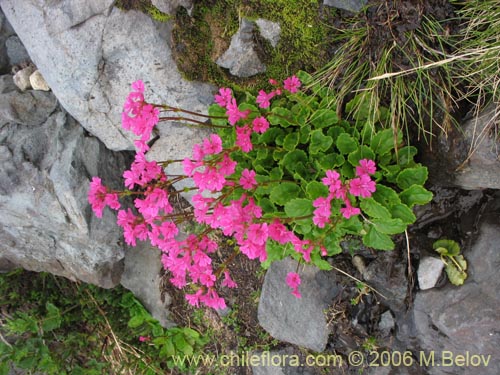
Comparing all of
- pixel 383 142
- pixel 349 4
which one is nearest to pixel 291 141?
pixel 383 142

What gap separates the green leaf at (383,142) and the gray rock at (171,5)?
53.6 inches

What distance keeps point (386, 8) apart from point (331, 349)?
2303mm

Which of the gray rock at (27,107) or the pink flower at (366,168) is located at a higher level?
the pink flower at (366,168)

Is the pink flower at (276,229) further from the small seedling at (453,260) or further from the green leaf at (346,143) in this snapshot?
the small seedling at (453,260)

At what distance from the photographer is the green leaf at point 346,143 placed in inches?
99.3

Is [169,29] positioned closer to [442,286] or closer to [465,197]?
[465,197]

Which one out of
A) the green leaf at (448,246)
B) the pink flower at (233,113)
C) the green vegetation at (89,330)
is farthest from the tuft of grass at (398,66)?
the green vegetation at (89,330)

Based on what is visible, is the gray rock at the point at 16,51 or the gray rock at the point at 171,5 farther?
the gray rock at the point at 16,51

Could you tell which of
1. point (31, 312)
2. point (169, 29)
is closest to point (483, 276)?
point (169, 29)

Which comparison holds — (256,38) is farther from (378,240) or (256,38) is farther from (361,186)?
(378,240)

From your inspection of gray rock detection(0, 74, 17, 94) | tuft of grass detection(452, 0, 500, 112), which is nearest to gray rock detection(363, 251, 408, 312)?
tuft of grass detection(452, 0, 500, 112)

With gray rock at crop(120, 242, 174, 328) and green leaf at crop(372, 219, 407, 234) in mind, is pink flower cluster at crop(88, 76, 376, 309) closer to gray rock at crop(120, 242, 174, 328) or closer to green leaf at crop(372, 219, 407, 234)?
green leaf at crop(372, 219, 407, 234)

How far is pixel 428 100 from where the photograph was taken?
102 inches

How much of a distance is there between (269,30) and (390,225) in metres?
1.33
